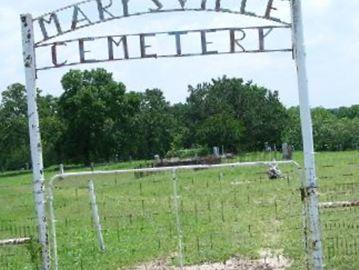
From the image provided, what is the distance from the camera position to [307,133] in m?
8.30

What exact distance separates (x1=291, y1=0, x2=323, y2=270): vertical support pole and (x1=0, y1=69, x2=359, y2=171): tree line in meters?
68.0

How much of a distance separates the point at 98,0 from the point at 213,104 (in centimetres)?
7929

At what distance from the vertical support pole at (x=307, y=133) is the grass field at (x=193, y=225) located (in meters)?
1.92

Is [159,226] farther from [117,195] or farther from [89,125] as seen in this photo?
[89,125]

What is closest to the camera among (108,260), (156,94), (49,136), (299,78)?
(299,78)

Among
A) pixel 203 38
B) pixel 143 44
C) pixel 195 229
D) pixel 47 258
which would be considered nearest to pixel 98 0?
pixel 143 44

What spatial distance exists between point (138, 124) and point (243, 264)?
71.4m

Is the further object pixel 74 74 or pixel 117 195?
pixel 74 74

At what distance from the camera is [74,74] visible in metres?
82.8

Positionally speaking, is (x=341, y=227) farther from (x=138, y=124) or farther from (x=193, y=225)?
(x=138, y=124)

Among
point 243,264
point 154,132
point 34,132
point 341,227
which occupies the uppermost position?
point 154,132

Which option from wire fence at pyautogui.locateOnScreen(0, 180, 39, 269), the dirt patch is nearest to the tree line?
wire fence at pyautogui.locateOnScreen(0, 180, 39, 269)

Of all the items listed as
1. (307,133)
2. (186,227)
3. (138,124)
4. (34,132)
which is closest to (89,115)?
(138,124)

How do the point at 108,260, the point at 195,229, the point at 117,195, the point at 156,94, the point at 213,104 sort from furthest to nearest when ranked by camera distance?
the point at 156,94 < the point at 213,104 < the point at 117,195 < the point at 195,229 < the point at 108,260
